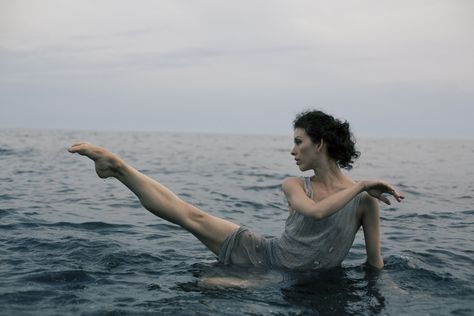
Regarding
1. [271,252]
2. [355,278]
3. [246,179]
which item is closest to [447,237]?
[355,278]

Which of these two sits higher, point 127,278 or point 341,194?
point 341,194

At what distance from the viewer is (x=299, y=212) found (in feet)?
17.5

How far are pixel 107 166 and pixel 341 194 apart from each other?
2475 millimetres

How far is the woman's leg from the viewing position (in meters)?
5.50

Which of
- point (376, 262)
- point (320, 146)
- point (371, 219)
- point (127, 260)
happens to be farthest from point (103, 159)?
point (376, 262)

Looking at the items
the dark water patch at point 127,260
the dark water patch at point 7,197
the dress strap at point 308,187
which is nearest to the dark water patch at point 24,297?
the dark water patch at point 127,260

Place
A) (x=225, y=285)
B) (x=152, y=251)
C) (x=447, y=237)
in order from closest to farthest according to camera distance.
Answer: (x=225, y=285)
(x=152, y=251)
(x=447, y=237)

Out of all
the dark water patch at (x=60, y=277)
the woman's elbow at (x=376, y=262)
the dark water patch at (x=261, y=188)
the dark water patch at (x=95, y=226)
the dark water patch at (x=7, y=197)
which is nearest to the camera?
the dark water patch at (x=60, y=277)

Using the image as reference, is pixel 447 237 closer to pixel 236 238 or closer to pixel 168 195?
pixel 236 238

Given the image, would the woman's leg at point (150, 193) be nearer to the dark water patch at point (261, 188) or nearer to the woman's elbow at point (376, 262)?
the woman's elbow at point (376, 262)

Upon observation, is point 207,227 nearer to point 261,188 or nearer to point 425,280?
point 425,280

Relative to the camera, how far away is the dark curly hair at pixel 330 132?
5500 millimetres

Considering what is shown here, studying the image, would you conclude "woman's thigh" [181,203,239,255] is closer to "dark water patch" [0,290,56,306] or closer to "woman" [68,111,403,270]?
"woman" [68,111,403,270]

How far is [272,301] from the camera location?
4844mm
